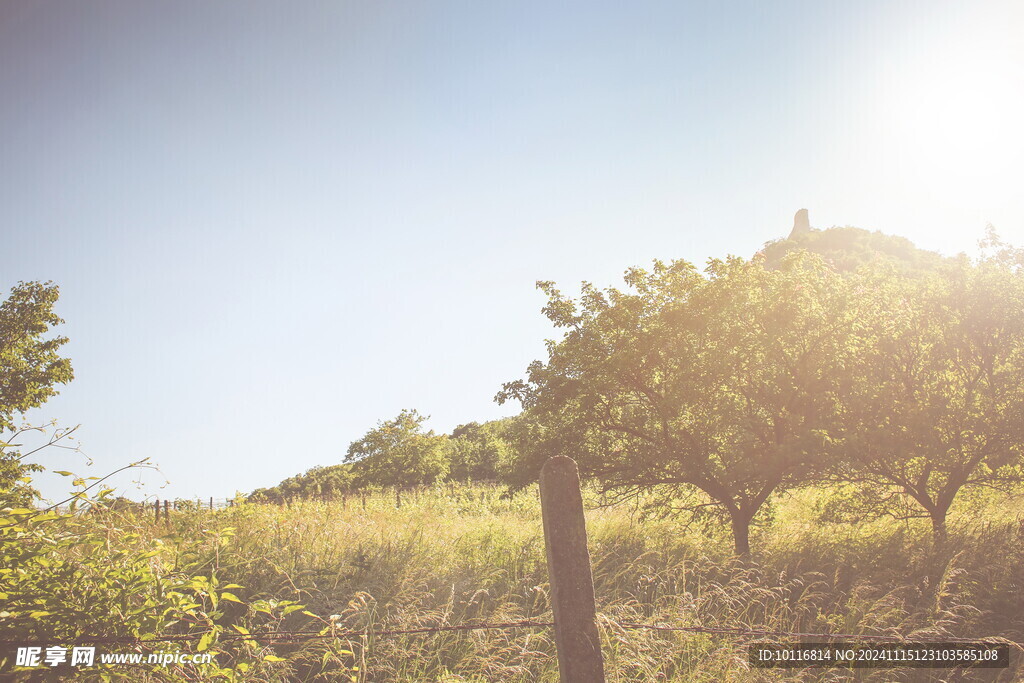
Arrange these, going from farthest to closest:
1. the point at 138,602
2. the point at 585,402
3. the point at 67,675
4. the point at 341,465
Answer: the point at 341,465
the point at 585,402
the point at 138,602
the point at 67,675

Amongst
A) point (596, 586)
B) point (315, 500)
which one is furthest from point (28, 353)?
point (596, 586)

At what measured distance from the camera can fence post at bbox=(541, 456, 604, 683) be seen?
276 centimetres

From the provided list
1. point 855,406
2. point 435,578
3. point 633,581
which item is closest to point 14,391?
point 435,578

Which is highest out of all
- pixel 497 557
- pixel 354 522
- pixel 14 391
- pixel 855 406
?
pixel 14 391

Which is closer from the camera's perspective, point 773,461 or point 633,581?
point 633,581

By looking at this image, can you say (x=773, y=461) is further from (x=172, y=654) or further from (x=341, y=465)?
(x=341, y=465)

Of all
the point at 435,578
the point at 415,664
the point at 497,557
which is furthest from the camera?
the point at 497,557

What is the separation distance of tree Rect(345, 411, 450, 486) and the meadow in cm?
2022

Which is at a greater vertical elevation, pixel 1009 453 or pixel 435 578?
pixel 1009 453

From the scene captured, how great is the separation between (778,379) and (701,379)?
4.87 feet

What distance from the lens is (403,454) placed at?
32531 millimetres

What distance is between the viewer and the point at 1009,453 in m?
9.15

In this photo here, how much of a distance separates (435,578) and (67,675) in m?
4.84

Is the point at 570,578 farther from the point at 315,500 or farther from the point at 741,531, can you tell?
the point at 315,500
